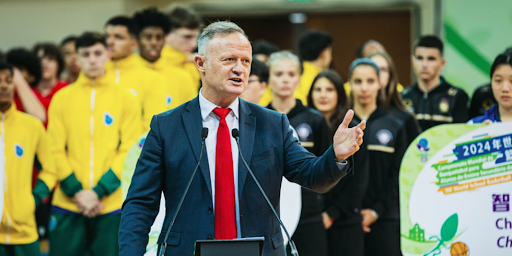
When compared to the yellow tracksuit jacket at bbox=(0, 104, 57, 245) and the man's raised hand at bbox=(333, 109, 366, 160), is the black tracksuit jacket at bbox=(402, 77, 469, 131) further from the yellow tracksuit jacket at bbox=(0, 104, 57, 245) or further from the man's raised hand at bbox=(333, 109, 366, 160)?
the man's raised hand at bbox=(333, 109, 366, 160)

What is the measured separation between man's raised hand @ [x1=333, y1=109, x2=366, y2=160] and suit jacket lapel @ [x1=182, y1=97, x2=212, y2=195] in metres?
0.54

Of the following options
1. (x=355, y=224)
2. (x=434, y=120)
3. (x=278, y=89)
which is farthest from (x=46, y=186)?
(x=434, y=120)

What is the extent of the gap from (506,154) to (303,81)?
2.98m

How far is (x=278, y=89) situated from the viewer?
528cm

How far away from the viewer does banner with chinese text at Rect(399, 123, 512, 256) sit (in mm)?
4137

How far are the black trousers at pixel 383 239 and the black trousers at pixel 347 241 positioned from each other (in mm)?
139

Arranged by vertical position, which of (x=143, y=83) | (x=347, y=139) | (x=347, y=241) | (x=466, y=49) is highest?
(x=466, y=49)

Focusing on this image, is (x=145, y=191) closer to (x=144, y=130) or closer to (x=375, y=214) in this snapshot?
(x=375, y=214)

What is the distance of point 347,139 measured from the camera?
2.65m

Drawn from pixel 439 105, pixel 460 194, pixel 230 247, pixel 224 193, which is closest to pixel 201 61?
pixel 224 193

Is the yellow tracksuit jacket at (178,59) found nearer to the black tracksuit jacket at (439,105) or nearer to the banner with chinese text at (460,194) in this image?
the black tracksuit jacket at (439,105)

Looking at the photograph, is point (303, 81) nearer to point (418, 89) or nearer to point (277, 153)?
point (418, 89)

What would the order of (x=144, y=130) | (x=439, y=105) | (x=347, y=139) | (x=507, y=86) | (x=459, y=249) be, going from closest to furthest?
(x=347, y=139)
(x=459, y=249)
(x=507, y=86)
(x=144, y=130)
(x=439, y=105)

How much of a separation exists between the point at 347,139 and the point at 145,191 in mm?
846
